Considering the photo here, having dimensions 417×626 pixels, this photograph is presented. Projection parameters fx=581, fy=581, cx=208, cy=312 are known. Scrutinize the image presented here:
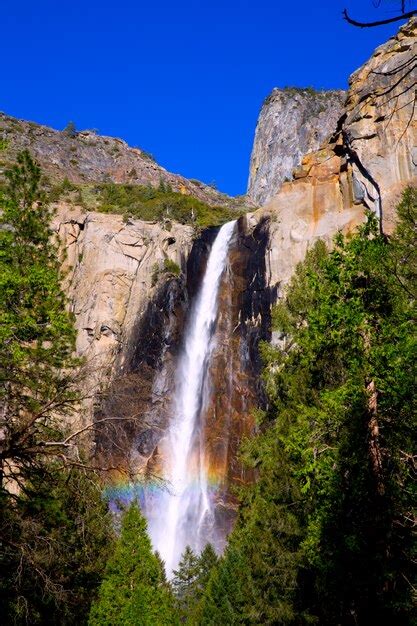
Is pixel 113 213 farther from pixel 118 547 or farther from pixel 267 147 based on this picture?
pixel 267 147

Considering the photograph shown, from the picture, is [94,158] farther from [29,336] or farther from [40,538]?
[40,538]

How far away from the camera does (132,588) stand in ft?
50.2

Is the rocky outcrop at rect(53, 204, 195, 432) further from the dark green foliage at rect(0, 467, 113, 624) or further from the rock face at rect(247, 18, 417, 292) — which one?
the dark green foliage at rect(0, 467, 113, 624)

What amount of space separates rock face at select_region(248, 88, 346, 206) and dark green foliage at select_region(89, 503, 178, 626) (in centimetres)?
7948

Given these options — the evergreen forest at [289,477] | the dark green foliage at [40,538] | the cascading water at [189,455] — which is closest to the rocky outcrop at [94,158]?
the cascading water at [189,455]

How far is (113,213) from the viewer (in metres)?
48.8

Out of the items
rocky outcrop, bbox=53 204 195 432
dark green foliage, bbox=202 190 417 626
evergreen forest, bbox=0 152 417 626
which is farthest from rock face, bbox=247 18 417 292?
dark green foliage, bbox=202 190 417 626

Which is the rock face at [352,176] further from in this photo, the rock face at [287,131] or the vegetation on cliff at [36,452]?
the rock face at [287,131]

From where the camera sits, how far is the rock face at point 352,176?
31594 millimetres

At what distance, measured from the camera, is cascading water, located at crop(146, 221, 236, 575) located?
2884 cm

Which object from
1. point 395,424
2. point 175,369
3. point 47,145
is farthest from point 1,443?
point 47,145

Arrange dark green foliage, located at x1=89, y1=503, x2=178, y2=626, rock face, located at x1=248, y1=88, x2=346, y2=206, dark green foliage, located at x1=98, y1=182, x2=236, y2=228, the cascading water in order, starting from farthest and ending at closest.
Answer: rock face, located at x1=248, y1=88, x2=346, y2=206 < dark green foliage, located at x1=98, y1=182, x2=236, y2=228 < the cascading water < dark green foliage, located at x1=89, y1=503, x2=178, y2=626

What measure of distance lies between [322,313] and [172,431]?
21885 millimetres

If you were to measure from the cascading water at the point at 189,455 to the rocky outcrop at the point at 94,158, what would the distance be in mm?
42596
